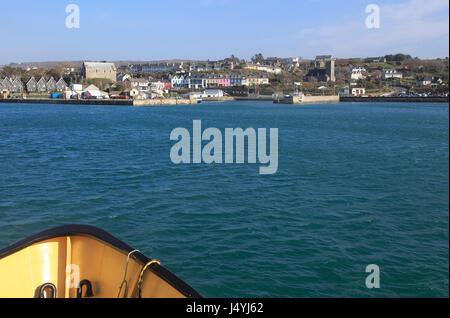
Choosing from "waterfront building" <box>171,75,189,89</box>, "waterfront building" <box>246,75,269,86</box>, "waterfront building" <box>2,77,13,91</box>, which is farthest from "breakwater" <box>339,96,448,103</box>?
"waterfront building" <box>2,77,13,91</box>

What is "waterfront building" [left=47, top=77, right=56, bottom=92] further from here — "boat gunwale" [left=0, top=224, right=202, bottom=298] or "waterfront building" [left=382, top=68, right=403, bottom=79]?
"boat gunwale" [left=0, top=224, right=202, bottom=298]

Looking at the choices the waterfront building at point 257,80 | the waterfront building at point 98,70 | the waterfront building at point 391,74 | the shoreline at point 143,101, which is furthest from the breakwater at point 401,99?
the waterfront building at point 98,70

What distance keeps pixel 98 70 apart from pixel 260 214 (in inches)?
5758

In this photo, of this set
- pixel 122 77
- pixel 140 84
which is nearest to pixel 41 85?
pixel 140 84

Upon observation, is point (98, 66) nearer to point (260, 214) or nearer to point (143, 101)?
point (143, 101)

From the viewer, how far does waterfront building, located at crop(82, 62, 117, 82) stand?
14238 centimetres

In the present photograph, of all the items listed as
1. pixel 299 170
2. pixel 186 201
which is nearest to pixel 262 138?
pixel 299 170

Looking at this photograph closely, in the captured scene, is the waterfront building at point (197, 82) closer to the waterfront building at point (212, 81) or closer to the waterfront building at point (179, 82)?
the waterfront building at point (212, 81)

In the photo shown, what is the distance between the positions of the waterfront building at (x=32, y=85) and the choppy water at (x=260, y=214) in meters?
102

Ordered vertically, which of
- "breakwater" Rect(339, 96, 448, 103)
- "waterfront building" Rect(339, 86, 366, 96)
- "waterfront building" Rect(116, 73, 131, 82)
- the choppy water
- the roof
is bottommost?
the choppy water

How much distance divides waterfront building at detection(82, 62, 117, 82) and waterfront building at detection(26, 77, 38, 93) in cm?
2625

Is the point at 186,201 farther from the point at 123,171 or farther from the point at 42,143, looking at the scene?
the point at 42,143
